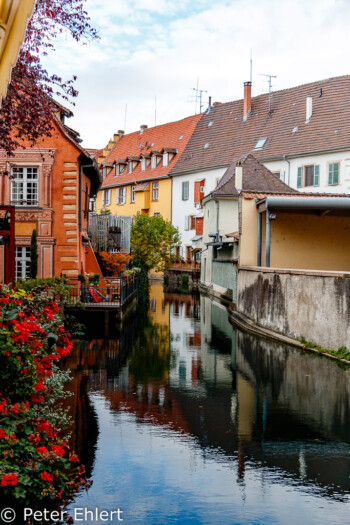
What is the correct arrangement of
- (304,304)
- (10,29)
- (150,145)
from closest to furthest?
(10,29) → (304,304) → (150,145)

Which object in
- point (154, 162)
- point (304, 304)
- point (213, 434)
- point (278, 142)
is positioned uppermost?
point (154, 162)

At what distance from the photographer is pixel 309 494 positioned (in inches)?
283

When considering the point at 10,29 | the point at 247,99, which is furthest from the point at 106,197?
the point at 10,29

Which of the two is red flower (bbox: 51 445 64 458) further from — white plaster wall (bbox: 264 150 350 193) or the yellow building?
white plaster wall (bbox: 264 150 350 193)

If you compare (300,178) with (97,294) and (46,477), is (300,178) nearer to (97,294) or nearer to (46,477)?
(97,294)

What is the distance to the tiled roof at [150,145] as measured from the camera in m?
62.9

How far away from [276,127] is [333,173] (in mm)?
8659

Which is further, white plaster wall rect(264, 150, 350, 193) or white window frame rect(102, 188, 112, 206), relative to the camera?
white window frame rect(102, 188, 112, 206)

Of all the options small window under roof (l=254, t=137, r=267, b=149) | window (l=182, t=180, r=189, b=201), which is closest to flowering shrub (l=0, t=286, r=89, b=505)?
small window under roof (l=254, t=137, r=267, b=149)

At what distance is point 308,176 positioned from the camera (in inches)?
1741

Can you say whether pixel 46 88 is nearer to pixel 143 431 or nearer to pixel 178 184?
pixel 143 431

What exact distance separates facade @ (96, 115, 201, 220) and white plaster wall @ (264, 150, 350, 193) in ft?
57.1

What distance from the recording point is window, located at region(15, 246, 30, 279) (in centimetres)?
2527

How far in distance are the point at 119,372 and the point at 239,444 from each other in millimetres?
5943
